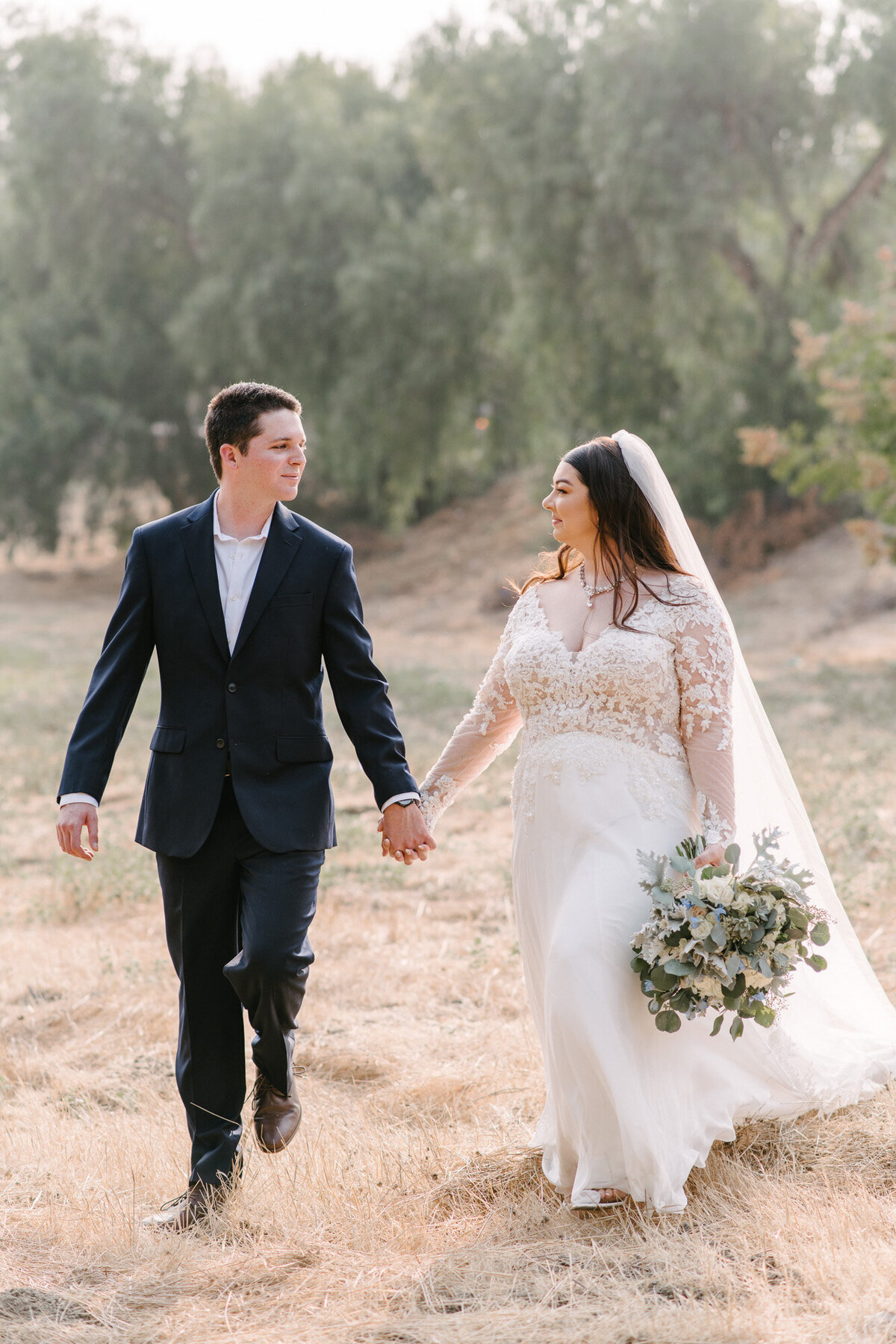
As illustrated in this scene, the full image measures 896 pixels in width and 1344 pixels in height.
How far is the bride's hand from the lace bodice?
0.22ft

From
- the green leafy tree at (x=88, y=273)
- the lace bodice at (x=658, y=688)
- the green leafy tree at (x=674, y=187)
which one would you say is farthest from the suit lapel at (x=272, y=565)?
the green leafy tree at (x=88, y=273)

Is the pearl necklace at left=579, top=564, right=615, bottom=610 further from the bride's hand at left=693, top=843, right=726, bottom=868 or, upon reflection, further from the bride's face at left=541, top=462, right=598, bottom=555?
the bride's hand at left=693, top=843, right=726, bottom=868

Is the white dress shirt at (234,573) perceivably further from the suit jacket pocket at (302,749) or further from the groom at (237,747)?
the suit jacket pocket at (302,749)

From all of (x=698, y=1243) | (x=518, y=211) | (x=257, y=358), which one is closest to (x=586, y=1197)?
(x=698, y=1243)

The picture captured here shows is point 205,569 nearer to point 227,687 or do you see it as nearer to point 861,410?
point 227,687

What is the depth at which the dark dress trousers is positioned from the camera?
3.61 metres

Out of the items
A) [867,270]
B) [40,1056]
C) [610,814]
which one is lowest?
[40,1056]

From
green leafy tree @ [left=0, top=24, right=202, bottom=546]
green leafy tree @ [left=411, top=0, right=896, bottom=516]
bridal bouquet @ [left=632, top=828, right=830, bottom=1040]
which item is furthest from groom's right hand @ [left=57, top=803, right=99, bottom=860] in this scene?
green leafy tree @ [left=0, top=24, right=202, bottom=546]

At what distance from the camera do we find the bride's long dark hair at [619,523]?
392 cm

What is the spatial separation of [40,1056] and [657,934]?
9.42 feet

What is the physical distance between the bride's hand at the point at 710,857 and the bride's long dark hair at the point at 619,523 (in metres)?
0.77

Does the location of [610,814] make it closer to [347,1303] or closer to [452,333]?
[347,1303]

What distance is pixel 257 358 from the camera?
1038 inches

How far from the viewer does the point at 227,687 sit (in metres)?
3.64
